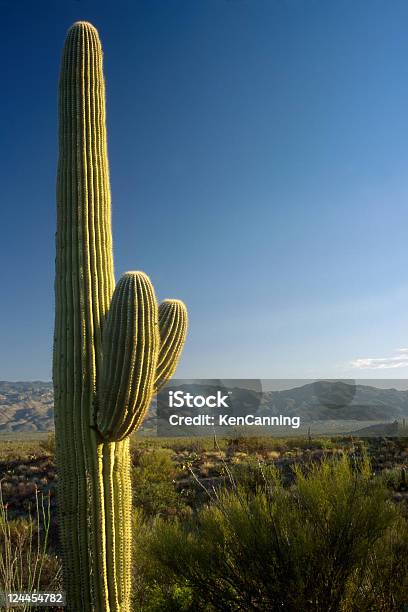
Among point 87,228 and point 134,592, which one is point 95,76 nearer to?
point 87,228

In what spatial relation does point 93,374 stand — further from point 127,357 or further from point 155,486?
point 155,486

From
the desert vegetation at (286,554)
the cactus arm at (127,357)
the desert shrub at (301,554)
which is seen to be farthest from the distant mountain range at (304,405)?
the cactus arm at (127,357)

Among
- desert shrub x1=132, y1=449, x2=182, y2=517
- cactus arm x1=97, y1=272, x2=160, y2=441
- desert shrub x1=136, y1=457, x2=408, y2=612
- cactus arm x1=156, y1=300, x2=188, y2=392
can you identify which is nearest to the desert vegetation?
desert shrub x1=136, y1=457, x2=408, y2=612

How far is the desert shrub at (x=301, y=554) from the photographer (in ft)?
19.4

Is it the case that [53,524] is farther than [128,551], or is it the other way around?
[53,524]

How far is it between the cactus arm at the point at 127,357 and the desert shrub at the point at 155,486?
7616 mm

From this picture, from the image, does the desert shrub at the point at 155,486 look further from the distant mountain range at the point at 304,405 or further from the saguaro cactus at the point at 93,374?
the distant mountain range at the point at 304,405

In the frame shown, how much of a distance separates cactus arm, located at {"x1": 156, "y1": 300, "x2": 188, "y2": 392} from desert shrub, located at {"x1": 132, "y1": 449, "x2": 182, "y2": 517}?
6771mm

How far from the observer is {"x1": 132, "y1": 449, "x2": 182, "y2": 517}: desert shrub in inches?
562

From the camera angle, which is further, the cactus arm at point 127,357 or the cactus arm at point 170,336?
the cactus arm at point 170,336

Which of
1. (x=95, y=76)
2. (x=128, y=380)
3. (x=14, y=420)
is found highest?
(x=95, y=76)

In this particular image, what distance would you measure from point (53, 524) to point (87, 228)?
9.14m

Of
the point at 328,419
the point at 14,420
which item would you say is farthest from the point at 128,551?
the point at 14,420

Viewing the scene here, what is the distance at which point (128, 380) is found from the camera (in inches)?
226
